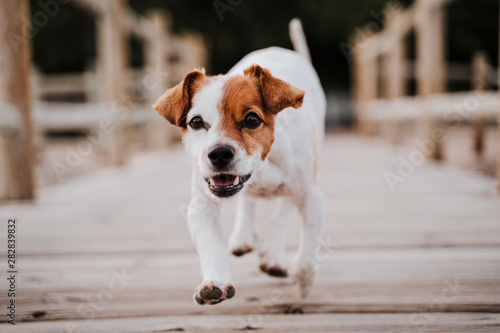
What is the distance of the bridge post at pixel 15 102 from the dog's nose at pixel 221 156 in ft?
7.38

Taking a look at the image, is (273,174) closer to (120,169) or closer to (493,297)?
(493,297)

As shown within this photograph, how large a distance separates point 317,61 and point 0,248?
17.2m

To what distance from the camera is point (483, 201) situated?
11.2 ft

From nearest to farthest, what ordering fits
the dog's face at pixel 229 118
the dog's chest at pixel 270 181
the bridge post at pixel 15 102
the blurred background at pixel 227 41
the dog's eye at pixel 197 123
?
1. the dog's face at pixel 229 118
2. the dog's eye at pixel 197 123
3. the dog's chest at pixel 270 181
4. the bridge post at pixel 15 102
5. the blurred background at pixel 227 41

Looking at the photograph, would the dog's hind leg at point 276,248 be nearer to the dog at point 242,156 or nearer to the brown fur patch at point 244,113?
the dog at point 242,156

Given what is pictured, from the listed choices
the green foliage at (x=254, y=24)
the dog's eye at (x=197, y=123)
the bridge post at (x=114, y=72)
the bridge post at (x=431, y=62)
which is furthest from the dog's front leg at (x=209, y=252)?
the green foliage at (x=254, y=24)

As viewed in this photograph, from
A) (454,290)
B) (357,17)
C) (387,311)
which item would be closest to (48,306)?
(387,311)

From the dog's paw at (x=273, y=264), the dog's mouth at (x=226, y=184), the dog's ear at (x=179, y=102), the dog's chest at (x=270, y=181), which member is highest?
the dog's ear at (x=179, y=102)

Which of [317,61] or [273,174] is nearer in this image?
[273,174]

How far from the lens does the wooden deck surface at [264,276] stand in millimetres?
1617

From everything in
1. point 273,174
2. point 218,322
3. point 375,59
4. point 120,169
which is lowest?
point 218,322

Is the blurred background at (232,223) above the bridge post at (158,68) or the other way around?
the other way around

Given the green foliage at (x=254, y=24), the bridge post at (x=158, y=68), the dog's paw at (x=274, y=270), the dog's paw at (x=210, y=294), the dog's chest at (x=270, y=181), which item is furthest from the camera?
the green foliage at (x=254, y=24)

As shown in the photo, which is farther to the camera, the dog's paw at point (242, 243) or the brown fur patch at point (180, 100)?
the dog's paw at point (242, 243)
